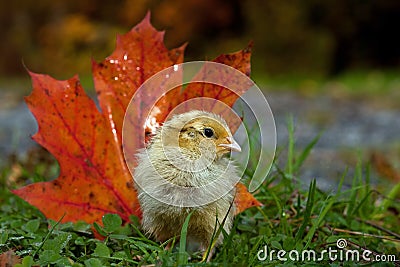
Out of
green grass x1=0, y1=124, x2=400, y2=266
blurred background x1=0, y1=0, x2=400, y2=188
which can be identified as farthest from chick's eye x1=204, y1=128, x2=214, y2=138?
blurred background x1=0, y1=0, x2=400, y2=188

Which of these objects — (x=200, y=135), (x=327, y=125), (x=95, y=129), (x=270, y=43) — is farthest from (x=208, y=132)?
(x=270, y=43)

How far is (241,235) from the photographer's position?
1878 millimetres

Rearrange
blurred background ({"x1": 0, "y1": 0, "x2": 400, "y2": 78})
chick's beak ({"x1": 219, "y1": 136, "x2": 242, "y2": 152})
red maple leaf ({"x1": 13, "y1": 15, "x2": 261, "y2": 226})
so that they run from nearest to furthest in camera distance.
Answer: chick's beak ({"x1": 219, "y1": 136, "x2": 242, "y2": 152}) → red maple leaf ({"x1": 13, "y1": 15, "x2": 261, "y2": 226}) → blurred background ({"x1": 0, "y1": 0, "x2": 400, "y2": 78})

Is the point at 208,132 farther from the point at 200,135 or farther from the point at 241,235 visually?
the point at 241,235

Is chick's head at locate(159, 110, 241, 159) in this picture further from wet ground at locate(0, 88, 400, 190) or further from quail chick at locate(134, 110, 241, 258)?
wet ground at locate(0, 88, 400, 190)

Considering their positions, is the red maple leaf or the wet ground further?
the wet ground

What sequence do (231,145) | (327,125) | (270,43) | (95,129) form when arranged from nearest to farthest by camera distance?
1. (231,145)
2. (95,129)
3. (327,125)
4. (270,43)

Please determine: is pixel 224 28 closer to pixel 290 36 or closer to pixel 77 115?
pixel 290 36

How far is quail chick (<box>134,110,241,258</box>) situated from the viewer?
4.85ft

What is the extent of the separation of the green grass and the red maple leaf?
8cm

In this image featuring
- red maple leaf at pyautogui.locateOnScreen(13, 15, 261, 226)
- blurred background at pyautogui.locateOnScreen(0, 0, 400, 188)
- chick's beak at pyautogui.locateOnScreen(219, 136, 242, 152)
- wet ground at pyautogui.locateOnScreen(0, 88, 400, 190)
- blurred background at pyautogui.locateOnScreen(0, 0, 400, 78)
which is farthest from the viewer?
blurred background at pyautogui.locateOnScreen(0, 0, 400, 78)

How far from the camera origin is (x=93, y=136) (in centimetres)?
183

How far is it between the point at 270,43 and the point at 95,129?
32.3 ft

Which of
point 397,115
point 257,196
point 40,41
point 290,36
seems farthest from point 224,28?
point 257,196
